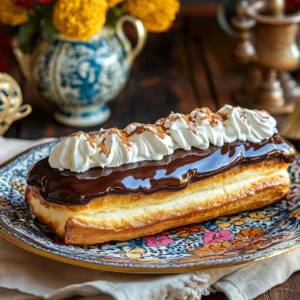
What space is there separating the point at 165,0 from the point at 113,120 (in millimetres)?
617

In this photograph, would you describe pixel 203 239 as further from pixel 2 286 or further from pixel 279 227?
pixel 2 286

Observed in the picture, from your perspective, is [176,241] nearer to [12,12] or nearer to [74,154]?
[74,154]

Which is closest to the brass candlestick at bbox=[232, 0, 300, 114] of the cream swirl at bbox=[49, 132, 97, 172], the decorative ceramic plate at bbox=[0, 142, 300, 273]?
the decorative ceramic plate at bbox=[0, 142, 300, 273]

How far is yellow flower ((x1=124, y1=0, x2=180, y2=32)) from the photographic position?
2.67 meters

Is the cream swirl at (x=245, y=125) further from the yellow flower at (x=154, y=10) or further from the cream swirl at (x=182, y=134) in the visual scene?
the yellow flower at (x=154, y=10)

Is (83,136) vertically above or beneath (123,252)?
above

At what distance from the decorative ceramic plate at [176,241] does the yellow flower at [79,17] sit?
2.41ft

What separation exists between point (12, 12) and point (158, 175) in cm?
125

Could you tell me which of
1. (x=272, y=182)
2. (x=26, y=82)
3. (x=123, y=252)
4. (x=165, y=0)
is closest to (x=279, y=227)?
(x=272, y=182)

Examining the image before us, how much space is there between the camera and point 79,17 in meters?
2.53

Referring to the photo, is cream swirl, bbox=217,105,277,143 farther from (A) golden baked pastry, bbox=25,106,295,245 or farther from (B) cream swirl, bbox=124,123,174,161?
(B) cream swirl, bbox=124,123,174,161

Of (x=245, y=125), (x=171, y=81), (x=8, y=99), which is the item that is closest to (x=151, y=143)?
(x=245, y=125)

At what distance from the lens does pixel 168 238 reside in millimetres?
1788

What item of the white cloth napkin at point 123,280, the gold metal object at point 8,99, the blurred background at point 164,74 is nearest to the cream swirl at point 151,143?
the white cloth napkin at point 123,280
